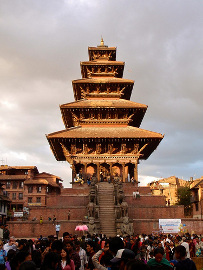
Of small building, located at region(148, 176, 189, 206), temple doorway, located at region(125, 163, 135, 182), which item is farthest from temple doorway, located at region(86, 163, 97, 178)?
small building, located at region(148, 176, 189, 206)

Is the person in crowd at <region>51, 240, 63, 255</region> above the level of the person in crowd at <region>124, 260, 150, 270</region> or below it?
below

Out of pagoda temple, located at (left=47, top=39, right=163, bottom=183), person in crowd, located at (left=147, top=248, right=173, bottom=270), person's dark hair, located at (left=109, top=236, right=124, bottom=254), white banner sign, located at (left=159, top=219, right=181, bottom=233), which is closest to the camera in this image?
person in crowd, located at (left=147, top=248, right=173, bottom=270)

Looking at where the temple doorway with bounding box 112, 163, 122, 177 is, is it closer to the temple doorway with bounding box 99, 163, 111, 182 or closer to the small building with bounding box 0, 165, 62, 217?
the temple doorway with bounding box 99, 163, 111, 182

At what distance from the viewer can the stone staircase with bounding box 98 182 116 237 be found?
25.1 metres

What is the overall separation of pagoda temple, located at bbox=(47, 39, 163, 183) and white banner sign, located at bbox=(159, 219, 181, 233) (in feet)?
37.6

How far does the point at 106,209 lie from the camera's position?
2728cm

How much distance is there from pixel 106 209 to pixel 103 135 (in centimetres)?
1061

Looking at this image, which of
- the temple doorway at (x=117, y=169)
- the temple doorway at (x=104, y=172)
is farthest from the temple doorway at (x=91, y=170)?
the temple doorway at (x=117, y=169)

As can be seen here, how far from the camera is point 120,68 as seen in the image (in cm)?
4647

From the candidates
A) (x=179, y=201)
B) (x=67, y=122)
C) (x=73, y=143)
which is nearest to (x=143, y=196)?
(x=73, y=143)

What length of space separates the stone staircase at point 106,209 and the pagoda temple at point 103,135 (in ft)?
12.7

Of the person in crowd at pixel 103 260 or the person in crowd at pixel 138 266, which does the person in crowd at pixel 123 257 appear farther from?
the person in crowd at pixel 138 266

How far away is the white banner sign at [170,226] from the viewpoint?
23406 millimetres

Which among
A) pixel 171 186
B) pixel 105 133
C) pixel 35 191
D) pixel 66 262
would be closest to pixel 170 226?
pixel 105 133
